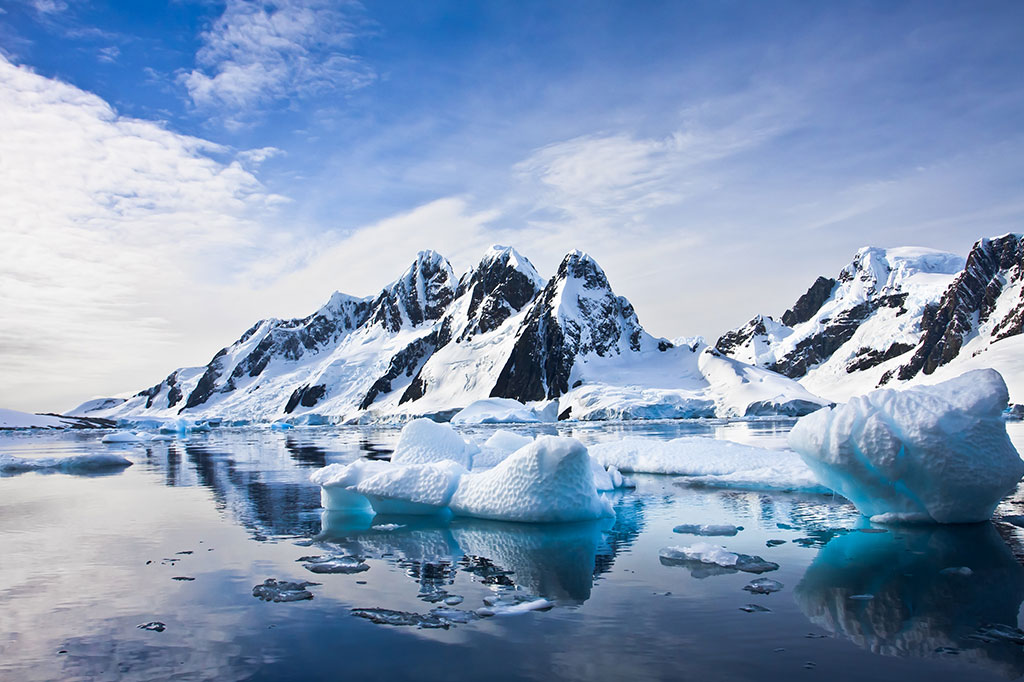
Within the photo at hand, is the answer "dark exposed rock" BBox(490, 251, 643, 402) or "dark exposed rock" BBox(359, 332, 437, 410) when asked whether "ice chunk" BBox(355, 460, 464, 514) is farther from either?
"dark exposed rock" BBox(359, 332, 437, 410)

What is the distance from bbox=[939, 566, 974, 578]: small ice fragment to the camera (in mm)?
9664

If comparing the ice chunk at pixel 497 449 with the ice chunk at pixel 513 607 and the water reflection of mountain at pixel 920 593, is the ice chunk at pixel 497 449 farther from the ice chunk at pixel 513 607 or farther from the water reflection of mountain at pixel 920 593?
the ice chunk at pixel 513 607

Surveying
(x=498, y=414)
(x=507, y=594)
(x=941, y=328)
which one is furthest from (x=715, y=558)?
(x=941, y=328)

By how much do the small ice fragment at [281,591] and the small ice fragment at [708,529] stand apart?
6.97m

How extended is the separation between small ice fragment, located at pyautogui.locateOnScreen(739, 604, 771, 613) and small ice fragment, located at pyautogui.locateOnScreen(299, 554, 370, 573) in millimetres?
5445

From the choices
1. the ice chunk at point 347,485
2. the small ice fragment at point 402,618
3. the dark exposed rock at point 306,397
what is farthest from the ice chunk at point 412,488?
the dark exposed rock at point 306,397

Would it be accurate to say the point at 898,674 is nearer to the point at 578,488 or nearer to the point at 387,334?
the point at 578,488

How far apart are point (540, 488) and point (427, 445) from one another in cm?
637

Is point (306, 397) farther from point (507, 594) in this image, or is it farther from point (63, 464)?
point (507, 594)

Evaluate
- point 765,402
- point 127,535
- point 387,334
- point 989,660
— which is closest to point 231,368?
point 387,334

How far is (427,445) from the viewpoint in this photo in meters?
19.9

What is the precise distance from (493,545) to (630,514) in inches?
172

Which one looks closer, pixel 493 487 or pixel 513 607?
→ pixel 513 607

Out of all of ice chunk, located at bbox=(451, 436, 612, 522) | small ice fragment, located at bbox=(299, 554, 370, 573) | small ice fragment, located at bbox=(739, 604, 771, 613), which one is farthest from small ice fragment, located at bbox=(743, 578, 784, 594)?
small ice fragment, located at bbox=(299, 554, 370, 573)
